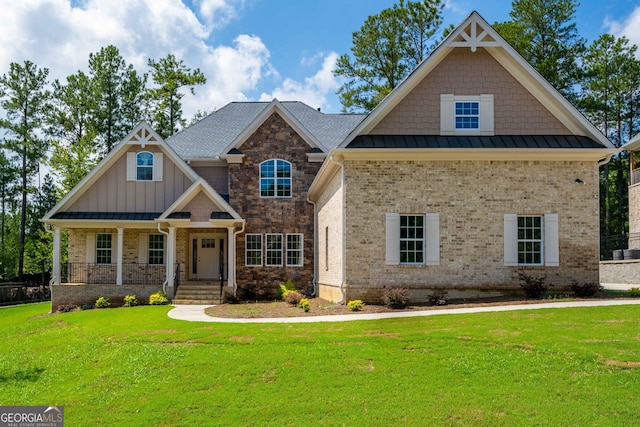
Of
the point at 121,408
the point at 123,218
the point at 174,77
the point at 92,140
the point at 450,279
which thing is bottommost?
the point at 121,408

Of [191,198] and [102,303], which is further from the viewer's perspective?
[191,198]

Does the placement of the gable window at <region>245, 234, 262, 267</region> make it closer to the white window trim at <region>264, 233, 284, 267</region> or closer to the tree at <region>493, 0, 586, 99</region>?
the white window trim at <region>264, 233, 284, 267</region>

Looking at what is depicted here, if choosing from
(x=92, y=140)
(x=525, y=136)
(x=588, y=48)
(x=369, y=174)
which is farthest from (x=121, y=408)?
(x=588, y=48)

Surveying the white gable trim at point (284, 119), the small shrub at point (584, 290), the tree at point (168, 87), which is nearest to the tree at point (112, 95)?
the tree at point (168, 87)

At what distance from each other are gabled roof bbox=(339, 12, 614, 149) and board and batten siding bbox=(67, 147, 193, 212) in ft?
31.5

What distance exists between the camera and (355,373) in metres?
9.31

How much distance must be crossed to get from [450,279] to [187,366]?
905 centimetres

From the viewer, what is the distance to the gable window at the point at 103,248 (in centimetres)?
2369

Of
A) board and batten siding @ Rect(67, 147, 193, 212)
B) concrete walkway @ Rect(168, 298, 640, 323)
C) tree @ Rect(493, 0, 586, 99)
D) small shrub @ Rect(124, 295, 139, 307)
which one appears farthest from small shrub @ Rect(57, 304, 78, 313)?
tree @ Rect(493, 0, 586, 99)

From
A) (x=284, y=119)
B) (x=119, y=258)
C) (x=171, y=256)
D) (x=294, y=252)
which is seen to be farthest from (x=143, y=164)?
(x=294, y=252)

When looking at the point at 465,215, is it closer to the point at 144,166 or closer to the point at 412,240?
the point at 412,240

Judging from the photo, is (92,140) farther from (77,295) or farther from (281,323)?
(281,323)

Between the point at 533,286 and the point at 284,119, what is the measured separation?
1204 centimetres

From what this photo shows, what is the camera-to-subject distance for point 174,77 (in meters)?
40.1
